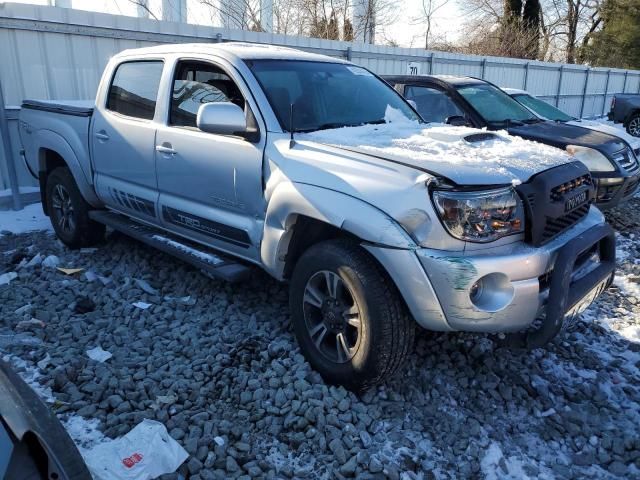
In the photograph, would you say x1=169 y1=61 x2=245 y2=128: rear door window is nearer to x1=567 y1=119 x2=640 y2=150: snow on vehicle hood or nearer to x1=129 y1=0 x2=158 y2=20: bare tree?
x1=567 y1=119 x2=640 y2=150: snow on vehicle hood

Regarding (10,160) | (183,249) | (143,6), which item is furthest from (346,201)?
(143,6)

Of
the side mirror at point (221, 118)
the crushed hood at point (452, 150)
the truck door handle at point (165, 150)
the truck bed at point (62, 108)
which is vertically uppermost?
the side mirror at point (221, 118)

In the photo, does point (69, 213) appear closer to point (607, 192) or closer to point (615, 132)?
point (607, 192)

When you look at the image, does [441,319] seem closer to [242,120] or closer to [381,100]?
[242,120]

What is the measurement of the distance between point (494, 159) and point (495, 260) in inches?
27.7

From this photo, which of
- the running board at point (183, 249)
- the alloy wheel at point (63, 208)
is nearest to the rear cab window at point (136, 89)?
the running board at point (183, 249)

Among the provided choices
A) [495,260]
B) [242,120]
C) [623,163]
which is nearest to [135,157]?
[242,120]

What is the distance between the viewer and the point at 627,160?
6664 millimetres

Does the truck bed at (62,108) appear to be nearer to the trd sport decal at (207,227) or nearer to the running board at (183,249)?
the running board at (183,249)

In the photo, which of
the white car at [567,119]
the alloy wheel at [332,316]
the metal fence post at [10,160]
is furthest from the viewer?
the white car at [567,119]

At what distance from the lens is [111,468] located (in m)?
2.56

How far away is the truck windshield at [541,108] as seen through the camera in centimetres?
→ 849

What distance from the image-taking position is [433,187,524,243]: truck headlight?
2.73m

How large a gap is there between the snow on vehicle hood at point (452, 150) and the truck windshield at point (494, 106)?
131 inches
